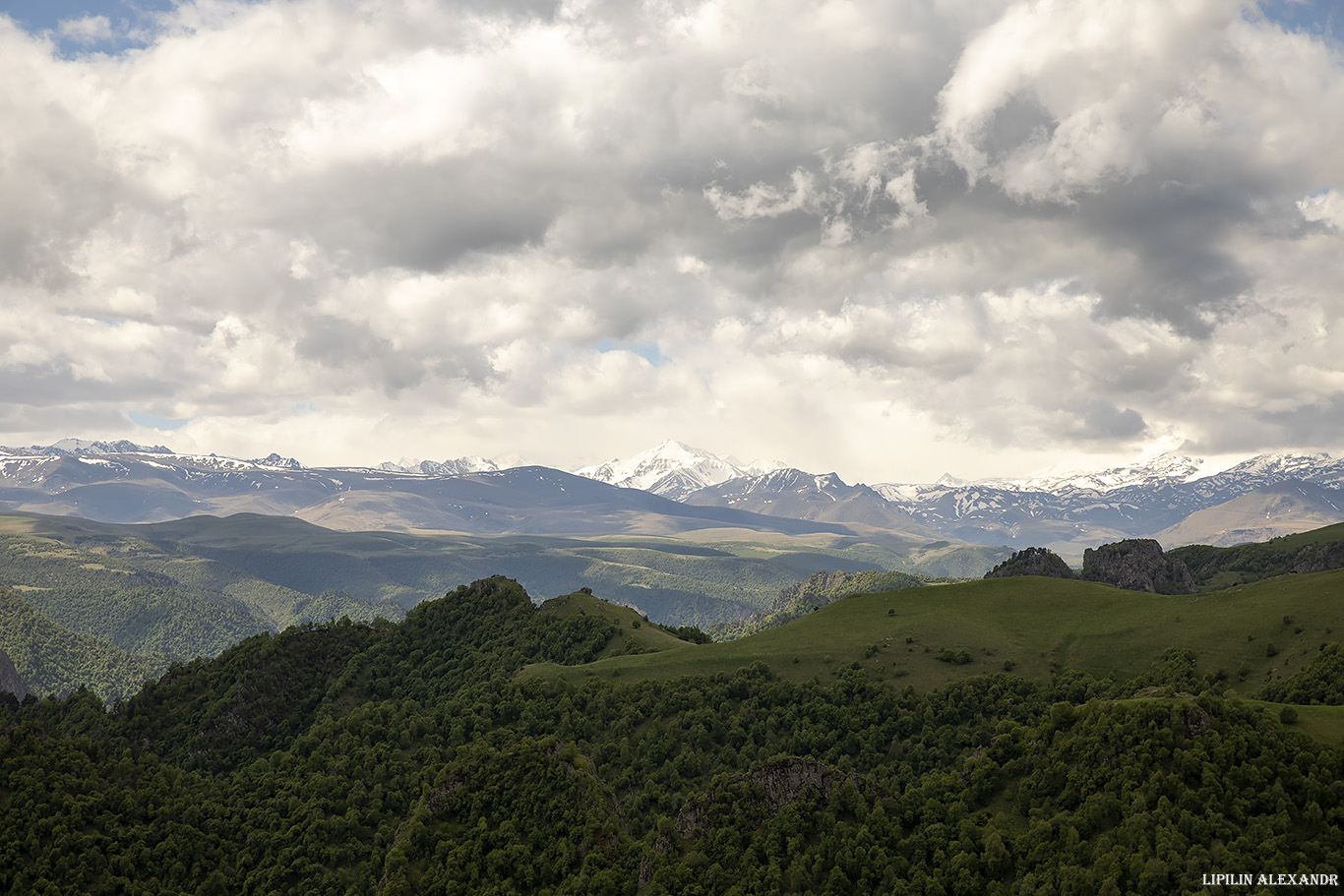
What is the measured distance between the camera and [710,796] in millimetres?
109500

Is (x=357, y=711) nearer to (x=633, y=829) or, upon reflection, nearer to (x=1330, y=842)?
(x=633, y=829)

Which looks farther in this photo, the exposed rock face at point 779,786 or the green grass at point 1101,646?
the green grass at point 1101,646

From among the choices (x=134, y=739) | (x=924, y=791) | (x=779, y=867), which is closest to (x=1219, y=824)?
(x=924, y=791)

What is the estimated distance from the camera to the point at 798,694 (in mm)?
171875

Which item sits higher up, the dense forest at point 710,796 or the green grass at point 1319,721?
the green grass at point 1319,721

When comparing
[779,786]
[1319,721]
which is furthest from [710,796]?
[1319,721]

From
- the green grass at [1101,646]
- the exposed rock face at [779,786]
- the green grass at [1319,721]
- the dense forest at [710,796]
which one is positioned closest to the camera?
the dense forest at [710,796]

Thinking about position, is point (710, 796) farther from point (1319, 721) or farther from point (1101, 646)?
point (1101, 646)

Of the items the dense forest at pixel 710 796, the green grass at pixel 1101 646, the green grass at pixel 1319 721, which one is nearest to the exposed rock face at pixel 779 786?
the dense forest at pixel 710 796

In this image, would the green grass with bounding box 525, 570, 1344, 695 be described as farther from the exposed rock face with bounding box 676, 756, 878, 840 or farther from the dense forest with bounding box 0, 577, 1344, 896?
the exposed rock face with bounding box 676, 756, 878, 840

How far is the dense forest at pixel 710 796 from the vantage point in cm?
8431

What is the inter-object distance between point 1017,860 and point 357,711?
13474 centimetres

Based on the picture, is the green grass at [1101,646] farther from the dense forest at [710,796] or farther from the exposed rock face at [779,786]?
the exposed rock face at [779,786]

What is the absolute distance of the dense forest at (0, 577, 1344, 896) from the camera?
8431cm
